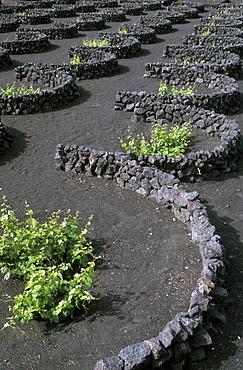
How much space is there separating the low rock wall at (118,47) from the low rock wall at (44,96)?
361cm

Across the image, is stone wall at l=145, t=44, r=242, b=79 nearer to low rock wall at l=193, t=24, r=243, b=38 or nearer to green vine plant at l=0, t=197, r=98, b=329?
low rock wall at l=193, t=24, r=243, b=38

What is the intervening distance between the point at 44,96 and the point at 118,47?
299 inches

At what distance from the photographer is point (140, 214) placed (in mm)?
7988

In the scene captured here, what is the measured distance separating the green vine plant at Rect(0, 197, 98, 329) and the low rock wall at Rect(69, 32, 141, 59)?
13.9m

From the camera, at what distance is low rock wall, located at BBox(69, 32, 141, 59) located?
19.2 m

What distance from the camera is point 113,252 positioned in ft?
22.7

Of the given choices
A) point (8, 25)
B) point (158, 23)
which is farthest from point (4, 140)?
point (158, 23)

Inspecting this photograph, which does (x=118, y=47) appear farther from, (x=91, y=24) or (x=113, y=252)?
(x=113, y=252)

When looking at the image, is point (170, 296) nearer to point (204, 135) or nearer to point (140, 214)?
point (140, 214)

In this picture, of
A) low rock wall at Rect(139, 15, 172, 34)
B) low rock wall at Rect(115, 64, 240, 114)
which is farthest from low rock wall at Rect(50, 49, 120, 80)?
low rock wall at Rect(139, 15, 172, 34)

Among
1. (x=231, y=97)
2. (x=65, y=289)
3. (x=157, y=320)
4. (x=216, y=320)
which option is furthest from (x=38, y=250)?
(x=231, y=97)

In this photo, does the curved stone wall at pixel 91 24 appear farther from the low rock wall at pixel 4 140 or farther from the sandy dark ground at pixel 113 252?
the low rock wall at pixel 4 140

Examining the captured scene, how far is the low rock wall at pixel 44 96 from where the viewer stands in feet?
43.7

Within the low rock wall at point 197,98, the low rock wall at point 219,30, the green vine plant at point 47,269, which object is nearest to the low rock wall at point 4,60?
the low rock wall at point 197,98
